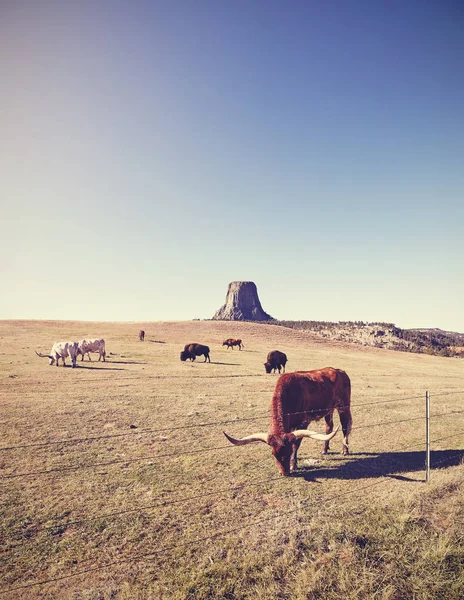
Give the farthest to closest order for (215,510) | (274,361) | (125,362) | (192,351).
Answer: (192,351) < (125,362) < (274,361) < (215,510)

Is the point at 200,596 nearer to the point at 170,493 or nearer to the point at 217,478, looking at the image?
the point at 170,493

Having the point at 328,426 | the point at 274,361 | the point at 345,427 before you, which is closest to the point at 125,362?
the point at 274,361

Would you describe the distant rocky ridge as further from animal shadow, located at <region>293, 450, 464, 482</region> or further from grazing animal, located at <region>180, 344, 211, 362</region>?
animal shadow, located at <region>293, 450, 464, 482</region>

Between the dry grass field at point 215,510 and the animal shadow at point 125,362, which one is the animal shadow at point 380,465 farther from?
the animal shadow at point 125,362

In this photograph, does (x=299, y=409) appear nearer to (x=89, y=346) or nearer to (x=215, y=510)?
(x=215, y=510)

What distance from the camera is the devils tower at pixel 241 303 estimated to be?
6572 inches

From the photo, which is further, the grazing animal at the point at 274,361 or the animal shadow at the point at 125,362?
the animal shadow at the point at 125,362

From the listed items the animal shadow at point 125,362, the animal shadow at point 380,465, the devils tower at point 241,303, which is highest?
the devils tower at point 241,303

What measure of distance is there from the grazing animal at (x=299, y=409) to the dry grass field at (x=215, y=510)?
2.55 ft

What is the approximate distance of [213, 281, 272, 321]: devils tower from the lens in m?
167

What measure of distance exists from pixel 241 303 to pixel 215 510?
168130 mm

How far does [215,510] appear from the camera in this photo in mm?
6844

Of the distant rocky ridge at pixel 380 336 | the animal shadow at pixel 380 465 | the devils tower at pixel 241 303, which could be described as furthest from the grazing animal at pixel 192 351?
the devils tower at pixel 241 303

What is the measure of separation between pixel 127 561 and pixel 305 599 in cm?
279
